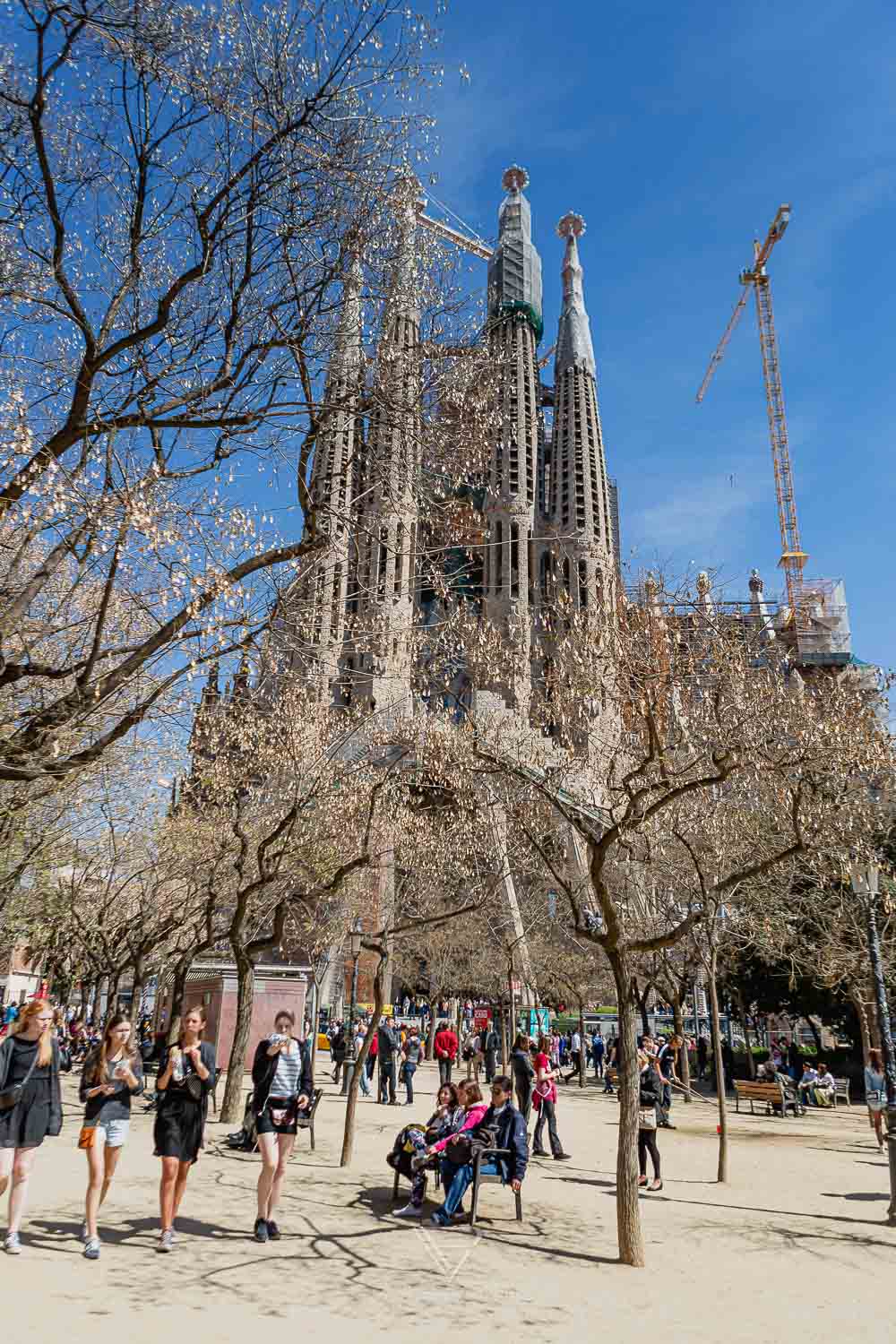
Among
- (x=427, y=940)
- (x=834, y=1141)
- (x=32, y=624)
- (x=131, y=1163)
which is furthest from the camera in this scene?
(x=427, y=940)

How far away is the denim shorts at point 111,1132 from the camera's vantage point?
6.84 meters

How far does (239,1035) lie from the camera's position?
1481cm

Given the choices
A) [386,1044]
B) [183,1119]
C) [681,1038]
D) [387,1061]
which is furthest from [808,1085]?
[183,1119]

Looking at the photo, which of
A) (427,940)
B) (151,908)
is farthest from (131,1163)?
(427,940)

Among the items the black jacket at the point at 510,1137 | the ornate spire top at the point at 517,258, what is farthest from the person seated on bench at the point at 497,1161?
the ornate spire top at the point at 517,258

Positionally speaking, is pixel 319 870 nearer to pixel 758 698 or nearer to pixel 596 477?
pixel 758 698

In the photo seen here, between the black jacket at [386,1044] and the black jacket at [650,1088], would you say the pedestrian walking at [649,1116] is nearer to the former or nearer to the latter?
the black jacket at [650,1088]

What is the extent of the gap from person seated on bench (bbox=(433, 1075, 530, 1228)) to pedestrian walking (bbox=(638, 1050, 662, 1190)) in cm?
215

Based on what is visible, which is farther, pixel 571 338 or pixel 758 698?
pixel 571 338

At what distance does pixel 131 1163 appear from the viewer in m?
11.3

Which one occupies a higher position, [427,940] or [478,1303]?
[427,940]

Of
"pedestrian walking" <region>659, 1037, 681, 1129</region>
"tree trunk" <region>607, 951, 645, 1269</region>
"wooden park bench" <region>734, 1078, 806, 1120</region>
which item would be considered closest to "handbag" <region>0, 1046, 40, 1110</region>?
"tree trunk" <region>607, 951, 645, 1269</region>

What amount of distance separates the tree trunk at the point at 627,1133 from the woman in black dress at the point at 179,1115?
3.54 m

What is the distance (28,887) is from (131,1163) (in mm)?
14416
